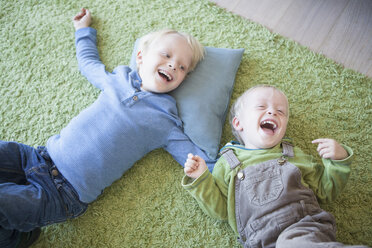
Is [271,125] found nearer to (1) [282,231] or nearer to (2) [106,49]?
(1) [282,231]

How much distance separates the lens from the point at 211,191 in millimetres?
1076

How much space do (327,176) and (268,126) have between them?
31 centimetres

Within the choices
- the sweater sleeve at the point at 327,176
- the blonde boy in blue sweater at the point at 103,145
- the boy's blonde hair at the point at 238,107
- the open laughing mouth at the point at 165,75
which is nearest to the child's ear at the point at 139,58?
the blonde boy in blue sweater at the point at 103,145

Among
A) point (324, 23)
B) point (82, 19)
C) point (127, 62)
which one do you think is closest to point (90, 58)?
point (127, 62)

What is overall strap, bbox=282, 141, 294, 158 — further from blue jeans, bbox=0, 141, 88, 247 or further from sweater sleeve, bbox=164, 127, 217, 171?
blue jeans, bbox=0, 141, 88, 247

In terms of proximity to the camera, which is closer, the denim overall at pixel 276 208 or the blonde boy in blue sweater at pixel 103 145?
the denim overall at pixel 276 208

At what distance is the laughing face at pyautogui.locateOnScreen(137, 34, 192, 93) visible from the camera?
120 cm

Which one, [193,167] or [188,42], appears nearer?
[193,167]

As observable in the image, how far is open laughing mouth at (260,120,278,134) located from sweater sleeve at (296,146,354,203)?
0.19 m

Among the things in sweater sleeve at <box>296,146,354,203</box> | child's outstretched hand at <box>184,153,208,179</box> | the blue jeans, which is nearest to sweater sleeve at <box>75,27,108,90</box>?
the blue jeans

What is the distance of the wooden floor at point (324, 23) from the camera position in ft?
4.86

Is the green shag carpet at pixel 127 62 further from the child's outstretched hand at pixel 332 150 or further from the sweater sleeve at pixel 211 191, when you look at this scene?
the child's outstretched hand at pixel 332 150

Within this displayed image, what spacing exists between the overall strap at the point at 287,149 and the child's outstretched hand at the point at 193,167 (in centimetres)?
35

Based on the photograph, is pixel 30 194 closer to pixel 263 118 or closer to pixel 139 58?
pixel 139 58
